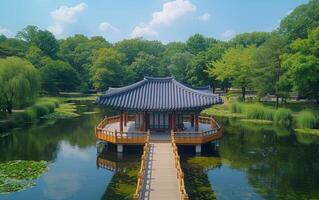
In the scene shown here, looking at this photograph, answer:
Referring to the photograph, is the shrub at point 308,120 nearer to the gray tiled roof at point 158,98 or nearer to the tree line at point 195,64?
the tree line at point 195,64

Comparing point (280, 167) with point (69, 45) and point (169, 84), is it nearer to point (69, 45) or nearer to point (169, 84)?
point (169, 84)

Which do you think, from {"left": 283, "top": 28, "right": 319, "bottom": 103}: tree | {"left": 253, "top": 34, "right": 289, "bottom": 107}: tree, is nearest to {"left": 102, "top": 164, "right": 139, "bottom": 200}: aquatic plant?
{"left": 283, "top": 28, "right": 319, "bottom": 103}: tree

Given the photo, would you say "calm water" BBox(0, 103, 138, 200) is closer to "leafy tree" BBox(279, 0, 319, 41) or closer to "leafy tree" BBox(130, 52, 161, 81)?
"leafy tree" BBox(279, 0, 319, 41)

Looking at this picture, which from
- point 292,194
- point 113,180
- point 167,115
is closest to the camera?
point 292,194

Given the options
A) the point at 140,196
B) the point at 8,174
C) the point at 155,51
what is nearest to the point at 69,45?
the point at 155,51

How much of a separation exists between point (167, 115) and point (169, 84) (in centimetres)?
331

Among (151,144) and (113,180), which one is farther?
(151,144)

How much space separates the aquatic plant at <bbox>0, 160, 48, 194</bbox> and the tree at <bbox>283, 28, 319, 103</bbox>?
115 feet

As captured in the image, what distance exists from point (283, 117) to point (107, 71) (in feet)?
187

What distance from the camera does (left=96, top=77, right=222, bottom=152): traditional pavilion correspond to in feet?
126

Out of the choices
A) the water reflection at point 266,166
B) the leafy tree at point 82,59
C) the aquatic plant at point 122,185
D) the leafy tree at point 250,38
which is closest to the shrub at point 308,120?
the water reflection at point 266,166

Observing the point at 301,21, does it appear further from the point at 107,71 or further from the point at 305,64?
the point at 107,71

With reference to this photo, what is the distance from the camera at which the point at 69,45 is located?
487ft

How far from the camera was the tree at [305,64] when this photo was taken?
5262 cm
